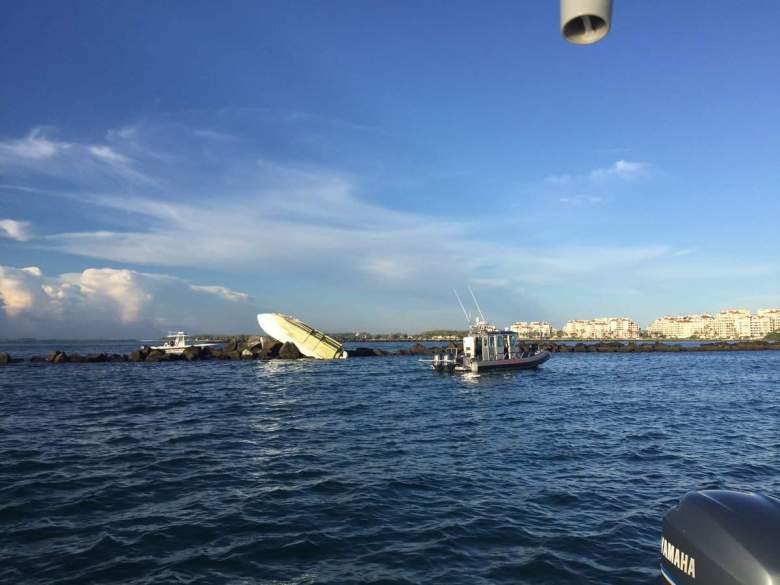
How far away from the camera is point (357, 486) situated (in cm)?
1243

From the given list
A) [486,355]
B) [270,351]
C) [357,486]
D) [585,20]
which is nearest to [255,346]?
[270,351]

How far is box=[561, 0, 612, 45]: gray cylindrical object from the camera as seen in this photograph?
1.56m

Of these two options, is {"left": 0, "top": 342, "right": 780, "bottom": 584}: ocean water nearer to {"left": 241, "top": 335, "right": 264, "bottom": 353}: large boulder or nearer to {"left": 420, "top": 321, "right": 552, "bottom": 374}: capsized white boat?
{"left": 420, "top": 321, "right": 552, "bottom": 374}: capsized white boat

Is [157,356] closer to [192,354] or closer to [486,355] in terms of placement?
[192,354]

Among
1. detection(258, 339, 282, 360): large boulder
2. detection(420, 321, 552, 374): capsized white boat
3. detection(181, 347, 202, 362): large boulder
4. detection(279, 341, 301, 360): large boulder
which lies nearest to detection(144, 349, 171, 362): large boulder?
detection(181, 347, 202, 362): large boulder

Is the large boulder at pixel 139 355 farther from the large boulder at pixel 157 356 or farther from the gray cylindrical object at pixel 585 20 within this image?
the gray cylindrical object at pixel 585 20

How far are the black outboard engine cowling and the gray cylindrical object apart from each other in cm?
489

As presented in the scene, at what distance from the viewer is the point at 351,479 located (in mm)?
13062

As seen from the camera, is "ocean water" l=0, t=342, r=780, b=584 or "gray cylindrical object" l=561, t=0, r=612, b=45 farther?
"ocean water" l=0, t=342, r=780, b=584

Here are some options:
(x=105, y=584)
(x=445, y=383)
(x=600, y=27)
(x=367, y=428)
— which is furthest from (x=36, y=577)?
(x=445, y=383)

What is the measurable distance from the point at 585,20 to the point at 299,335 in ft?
233

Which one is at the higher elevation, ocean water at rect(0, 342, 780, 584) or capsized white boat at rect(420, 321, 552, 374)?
capsized white boat at rect(420, 321, 552, 374)

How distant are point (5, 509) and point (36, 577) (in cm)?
436

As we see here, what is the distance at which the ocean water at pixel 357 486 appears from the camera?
8289 mm
